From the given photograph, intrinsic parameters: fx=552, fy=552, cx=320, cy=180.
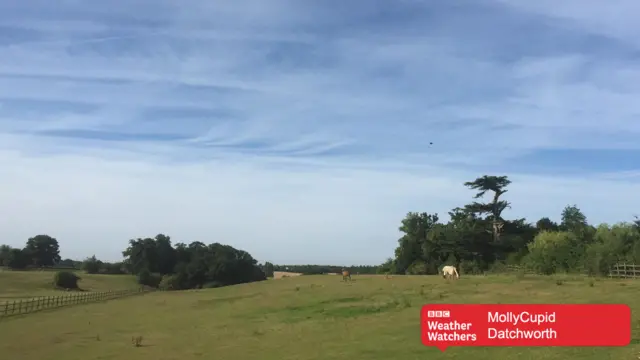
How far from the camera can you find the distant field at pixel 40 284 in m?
92.3

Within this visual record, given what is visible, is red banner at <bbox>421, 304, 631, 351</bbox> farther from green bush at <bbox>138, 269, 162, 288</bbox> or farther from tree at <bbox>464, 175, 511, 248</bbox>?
green bush at <bbox>138, 269, 162, 288</bbox>

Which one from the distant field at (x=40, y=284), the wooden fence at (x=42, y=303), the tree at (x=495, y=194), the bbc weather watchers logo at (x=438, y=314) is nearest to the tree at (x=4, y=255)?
the distant field at (x=40, y=284)

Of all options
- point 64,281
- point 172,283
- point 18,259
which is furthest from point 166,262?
point 18,259

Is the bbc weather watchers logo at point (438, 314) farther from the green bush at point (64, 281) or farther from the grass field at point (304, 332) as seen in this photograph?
the green bush at point (64, 281)

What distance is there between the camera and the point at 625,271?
4259 cm

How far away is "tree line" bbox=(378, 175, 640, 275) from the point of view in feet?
200

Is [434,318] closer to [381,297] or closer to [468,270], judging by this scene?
[381,297]

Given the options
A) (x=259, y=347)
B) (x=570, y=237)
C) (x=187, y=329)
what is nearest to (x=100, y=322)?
(x=187, y=329)

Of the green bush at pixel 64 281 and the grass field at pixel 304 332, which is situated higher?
the grass field at pixel 304 332

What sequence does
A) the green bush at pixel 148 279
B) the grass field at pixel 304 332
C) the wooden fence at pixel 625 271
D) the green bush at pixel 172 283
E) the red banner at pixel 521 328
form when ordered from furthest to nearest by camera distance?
the green bush at pixel 148 279 → the green bush at pixel 172 283 → the wooden fence at pixel 625 271 → the grass field at pixel 304 332 → the red banner at pixel 521 328

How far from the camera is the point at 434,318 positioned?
16875 mm

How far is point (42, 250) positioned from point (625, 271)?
571 ft

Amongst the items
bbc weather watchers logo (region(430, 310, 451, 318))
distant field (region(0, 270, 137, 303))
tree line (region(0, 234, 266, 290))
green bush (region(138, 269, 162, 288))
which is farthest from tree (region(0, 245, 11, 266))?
bbc weather watchers logo (region(430, 310, 451, 318))

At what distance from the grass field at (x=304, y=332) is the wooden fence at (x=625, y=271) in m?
11.2
